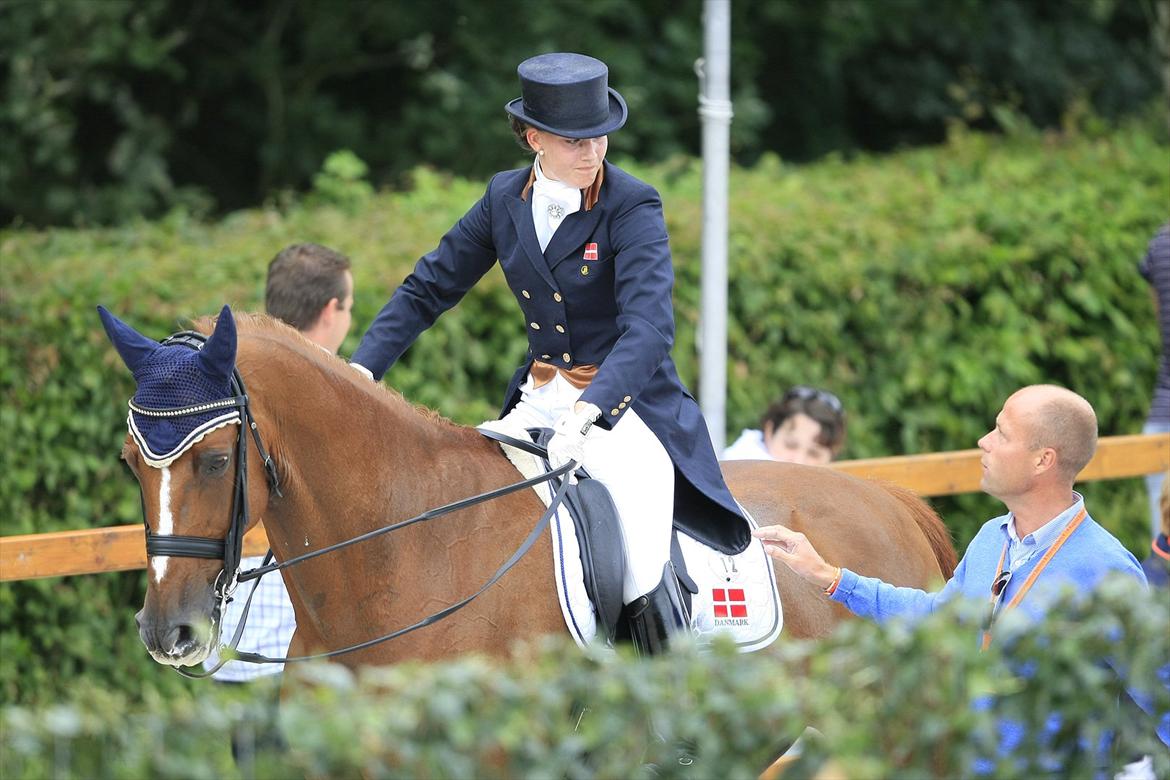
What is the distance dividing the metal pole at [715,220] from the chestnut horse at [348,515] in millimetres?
2487

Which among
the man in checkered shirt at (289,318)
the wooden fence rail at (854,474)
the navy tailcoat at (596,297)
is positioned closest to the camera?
the navy tailcoat at (596,297)

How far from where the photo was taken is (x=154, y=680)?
625 cm

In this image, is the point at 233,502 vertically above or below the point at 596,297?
below

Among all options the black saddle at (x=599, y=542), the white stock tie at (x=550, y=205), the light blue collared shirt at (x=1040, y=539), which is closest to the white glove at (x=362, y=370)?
the black saddle at (x=599, y=542)

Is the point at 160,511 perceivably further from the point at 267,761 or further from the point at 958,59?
the point at 958,59

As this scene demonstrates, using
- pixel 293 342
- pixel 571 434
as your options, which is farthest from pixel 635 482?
pixel 293 342

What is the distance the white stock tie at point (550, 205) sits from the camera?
4.04 meters

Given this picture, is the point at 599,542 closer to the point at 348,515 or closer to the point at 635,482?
the point at 635,482

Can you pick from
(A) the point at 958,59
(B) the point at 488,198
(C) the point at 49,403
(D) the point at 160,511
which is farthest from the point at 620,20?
(D) the point at 160,511

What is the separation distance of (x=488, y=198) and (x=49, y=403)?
2733 millimetres

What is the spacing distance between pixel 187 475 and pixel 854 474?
2916 mm

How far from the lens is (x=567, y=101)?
3879 mm

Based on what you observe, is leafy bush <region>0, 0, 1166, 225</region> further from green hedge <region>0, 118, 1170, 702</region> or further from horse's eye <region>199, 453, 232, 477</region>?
horse's eye <region>199, 453, 232, 477</region>

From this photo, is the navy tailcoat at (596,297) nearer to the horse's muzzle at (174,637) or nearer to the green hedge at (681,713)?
the horse's muzzle at (174,637)
